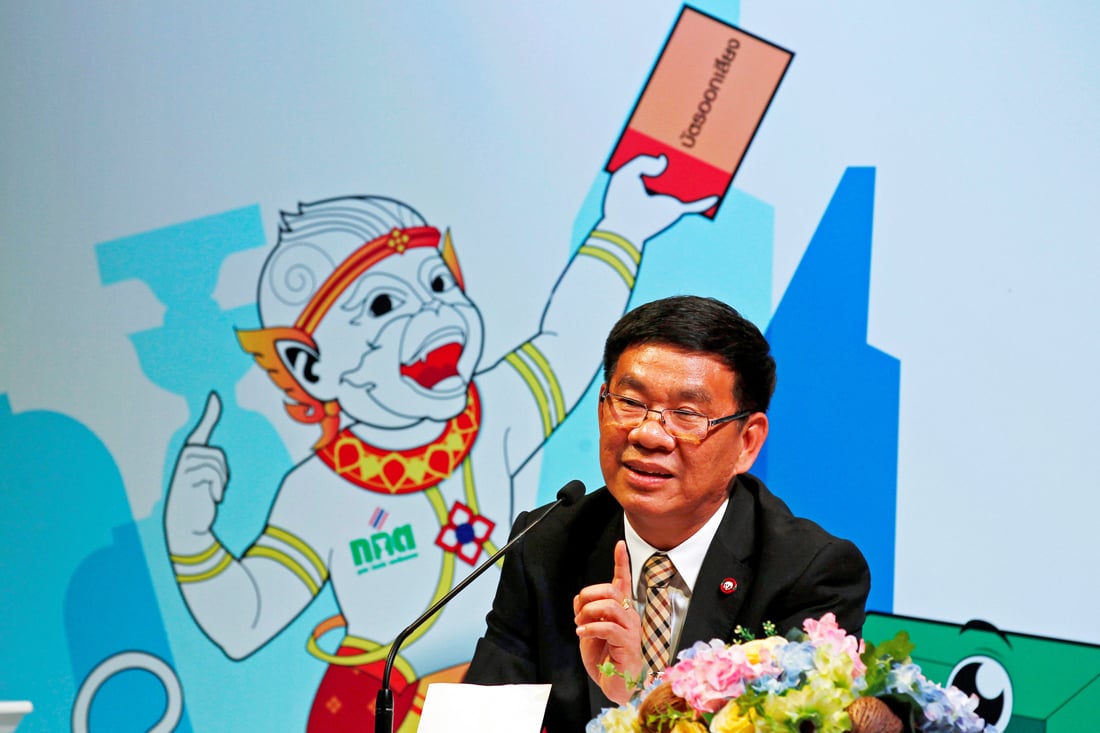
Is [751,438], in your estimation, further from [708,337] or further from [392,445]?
[392,445]

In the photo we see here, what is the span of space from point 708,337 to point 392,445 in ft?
4.01

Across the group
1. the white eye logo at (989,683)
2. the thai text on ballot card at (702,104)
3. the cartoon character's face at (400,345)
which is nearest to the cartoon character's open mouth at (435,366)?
the cartoon character's face at (400,345)

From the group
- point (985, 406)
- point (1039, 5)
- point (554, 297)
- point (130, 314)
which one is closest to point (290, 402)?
point (130, 314)

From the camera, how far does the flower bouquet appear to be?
1.15m

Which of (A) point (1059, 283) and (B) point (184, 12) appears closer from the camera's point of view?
(A) point (1059, 283)

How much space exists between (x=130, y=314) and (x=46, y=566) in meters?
0.70

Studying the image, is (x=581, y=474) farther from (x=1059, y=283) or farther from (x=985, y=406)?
(x=1059, y=283)

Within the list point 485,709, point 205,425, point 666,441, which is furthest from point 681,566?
point 205,425

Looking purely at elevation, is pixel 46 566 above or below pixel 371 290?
below

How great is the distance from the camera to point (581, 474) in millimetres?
3041

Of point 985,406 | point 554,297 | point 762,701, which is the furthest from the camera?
point 554,297

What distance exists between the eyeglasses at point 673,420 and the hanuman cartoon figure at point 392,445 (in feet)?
3.01

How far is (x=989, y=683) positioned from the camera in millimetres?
2811

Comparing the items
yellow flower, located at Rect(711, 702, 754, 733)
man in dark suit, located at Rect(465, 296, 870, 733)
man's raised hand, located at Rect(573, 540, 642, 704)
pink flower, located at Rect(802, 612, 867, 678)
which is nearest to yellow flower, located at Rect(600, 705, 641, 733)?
yellow flower, located at Rect(711, 702, 754, 733)
